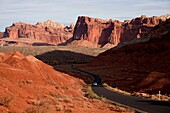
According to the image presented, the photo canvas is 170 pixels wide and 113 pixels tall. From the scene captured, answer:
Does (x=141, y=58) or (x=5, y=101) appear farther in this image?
(x=141, y=58)

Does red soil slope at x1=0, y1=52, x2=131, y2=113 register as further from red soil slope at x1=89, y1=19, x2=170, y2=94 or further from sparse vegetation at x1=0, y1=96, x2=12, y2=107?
red soil slope at x1=89, y1=19, x2=170, y2=94

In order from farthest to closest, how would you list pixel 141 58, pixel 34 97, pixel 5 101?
pixel 141 58
pixel 34 97
pixel 5 101

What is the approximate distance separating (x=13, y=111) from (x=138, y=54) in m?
86.0

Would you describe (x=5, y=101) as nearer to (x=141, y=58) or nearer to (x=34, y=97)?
(x=34, y=97)

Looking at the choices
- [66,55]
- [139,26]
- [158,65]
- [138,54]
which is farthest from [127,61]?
[139,26]

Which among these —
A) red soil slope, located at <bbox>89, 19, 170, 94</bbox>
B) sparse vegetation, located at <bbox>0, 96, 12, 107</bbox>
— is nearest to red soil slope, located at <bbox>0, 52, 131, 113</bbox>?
sparse vegetation, located at <bbox>0, 96, 12, 107</bbox>

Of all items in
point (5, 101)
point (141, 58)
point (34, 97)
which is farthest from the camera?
point (141, 58)

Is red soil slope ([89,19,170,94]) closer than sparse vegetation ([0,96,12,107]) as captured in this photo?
No

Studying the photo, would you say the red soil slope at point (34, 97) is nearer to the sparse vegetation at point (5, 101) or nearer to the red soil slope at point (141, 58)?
the sparse vegetation at point (5, 101)

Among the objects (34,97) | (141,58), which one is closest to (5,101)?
(34,97)

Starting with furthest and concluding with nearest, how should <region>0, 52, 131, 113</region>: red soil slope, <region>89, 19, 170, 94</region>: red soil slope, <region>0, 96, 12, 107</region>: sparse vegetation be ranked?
1. <region>89, 19, 170, 94</region>: red soil slope
2. <region>0, 52, 131, 113</region>: red soil slope
3. <region>0, 96, 12, 107</region>: sparse vegetation

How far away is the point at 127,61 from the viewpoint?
95938mm

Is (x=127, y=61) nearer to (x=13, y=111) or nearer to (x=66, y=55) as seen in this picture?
(x=66, y=55)

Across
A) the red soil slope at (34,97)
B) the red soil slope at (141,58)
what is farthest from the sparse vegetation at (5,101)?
the red soil slope at (141,58)
